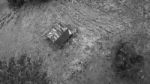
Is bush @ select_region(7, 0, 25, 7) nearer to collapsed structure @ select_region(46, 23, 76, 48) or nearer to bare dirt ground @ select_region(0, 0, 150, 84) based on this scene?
bare dirt ground @ select_region(0, 0, 150, 84)

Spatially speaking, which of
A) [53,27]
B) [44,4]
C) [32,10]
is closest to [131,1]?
[53,27]

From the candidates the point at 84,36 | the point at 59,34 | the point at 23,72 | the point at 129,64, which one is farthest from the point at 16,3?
the point at 129,64

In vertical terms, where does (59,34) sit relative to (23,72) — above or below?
above

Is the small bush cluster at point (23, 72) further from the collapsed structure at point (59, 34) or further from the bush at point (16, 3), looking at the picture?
the bush at point (16, 3)

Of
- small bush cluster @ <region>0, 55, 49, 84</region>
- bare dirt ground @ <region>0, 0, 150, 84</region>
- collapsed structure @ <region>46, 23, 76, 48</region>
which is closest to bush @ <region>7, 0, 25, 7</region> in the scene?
bare dirt ground @ <region>0, 0, 150, 84</region>

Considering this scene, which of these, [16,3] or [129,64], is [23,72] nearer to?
[16,3]

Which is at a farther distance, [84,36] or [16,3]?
[16,3]

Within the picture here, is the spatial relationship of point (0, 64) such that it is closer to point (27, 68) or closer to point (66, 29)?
point (27, 68)

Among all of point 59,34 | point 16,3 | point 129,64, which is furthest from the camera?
point 16,3
